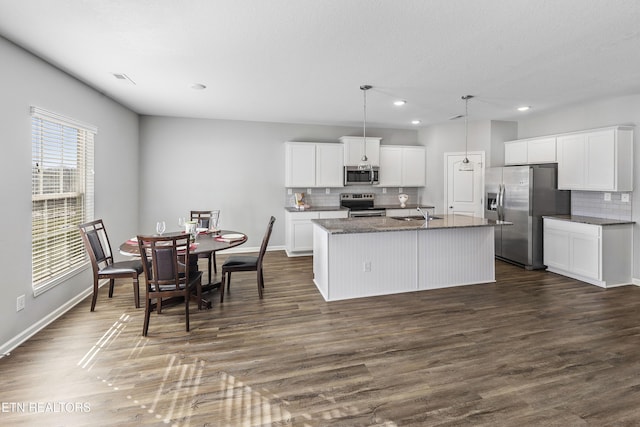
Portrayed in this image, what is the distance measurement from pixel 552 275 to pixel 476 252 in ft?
4.85

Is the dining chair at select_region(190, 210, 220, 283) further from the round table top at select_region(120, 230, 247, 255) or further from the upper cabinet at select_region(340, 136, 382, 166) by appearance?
the upper cabinet at select_region(340, 136, 382, 166)

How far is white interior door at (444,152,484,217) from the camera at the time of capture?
6.07 metres

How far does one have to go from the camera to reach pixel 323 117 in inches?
230

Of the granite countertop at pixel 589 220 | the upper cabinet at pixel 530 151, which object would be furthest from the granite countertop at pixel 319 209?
the granite countertop at pixel 589 220

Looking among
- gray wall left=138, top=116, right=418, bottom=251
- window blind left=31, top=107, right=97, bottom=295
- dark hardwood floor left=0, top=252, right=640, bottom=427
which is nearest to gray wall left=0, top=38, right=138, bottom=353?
window blind left=31, top=107, right=97, bottom=295

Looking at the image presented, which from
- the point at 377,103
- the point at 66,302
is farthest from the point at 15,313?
the point at 377,103

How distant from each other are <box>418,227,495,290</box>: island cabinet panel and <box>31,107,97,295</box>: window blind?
13.8 feet

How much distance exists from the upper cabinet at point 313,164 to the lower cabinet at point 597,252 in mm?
3868

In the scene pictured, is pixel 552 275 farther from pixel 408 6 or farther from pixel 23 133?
pixel 23 133

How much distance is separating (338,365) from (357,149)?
15.5 ft

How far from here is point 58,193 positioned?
345 cm

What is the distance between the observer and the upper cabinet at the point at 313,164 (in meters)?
6.17

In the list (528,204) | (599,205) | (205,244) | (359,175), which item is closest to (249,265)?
(205,244)

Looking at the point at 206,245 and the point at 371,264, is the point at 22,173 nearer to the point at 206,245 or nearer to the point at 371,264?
the point at 206,245
